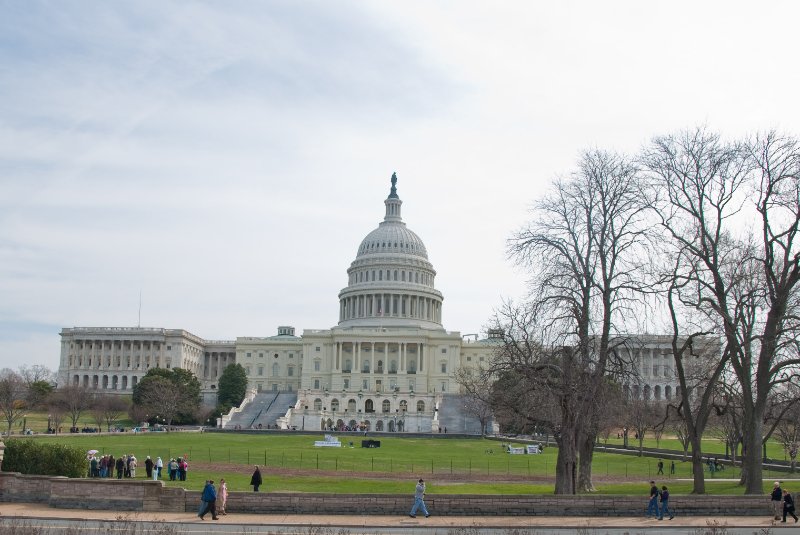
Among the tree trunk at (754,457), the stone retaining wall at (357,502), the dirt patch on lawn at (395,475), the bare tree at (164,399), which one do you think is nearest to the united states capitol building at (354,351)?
the bare tree at (164,399)

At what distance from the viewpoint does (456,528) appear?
26969 mm

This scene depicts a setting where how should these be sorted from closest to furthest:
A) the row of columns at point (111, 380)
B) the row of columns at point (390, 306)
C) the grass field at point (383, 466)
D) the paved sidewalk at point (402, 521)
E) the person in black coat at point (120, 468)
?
the paved sidewalk at point (402, 521) < the grass field at point (383, 466) < the person in black coat at point (120, 468) < the row of columns at point (111, 380) < the row of columns at point (390, 306)

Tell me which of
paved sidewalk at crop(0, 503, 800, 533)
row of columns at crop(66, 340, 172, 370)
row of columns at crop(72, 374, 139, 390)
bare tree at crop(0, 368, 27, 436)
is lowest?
paved sidewalk at crop(0, 503, 800, 533)

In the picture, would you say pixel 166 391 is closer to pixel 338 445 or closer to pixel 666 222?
pixel 338 445

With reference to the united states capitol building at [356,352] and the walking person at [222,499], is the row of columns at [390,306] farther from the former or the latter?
the walking person at [222,499]

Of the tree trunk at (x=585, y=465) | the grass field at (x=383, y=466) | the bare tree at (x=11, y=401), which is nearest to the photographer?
the tree trunk at (x=585, y=465)

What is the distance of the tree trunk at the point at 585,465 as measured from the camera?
3962 centimetres

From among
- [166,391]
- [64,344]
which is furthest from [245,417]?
[64,344]

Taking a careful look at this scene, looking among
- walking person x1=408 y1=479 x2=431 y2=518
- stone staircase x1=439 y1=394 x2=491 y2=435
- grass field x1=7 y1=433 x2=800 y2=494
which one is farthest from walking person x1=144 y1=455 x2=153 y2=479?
stone staircase x1=439 y1=394 x2=491 y2=435

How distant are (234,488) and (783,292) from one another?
76.2 ft

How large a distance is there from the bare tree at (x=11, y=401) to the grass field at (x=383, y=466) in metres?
18.7

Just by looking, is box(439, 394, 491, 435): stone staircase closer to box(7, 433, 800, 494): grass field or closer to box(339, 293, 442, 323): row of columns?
box(7, 433, 800, 494): grass field

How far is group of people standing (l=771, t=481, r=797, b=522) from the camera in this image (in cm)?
3125

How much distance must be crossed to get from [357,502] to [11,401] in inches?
3117
